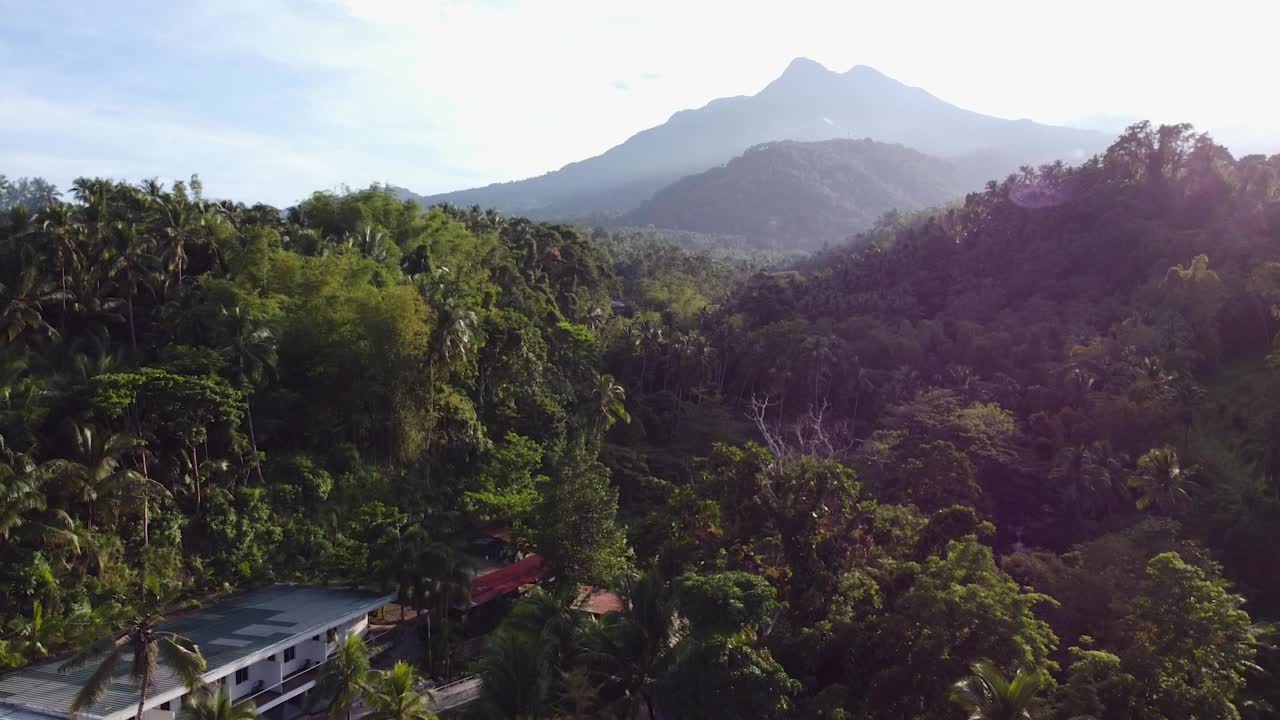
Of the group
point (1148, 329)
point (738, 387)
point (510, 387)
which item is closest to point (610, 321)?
point (738, 387)

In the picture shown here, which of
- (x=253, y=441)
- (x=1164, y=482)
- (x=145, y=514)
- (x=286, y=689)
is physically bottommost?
(x=286, y=689)

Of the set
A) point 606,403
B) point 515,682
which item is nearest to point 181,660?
point 515,682

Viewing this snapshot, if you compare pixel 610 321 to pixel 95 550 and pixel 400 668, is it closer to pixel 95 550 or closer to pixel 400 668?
pixel 95 550

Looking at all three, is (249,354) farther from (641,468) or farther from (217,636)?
(641,468)

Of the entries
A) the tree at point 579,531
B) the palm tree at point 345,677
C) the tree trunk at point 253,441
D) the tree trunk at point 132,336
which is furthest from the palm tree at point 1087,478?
the tree trunk at point 132,336

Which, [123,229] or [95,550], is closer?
[95,550]

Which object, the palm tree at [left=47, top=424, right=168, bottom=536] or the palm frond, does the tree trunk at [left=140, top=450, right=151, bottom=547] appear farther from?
the palm frond

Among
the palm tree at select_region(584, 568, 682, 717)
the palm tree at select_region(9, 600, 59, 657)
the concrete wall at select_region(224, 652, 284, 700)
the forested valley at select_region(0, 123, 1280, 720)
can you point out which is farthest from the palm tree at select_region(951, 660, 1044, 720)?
the palm tree at select_region(9, 600, 59, 657)
